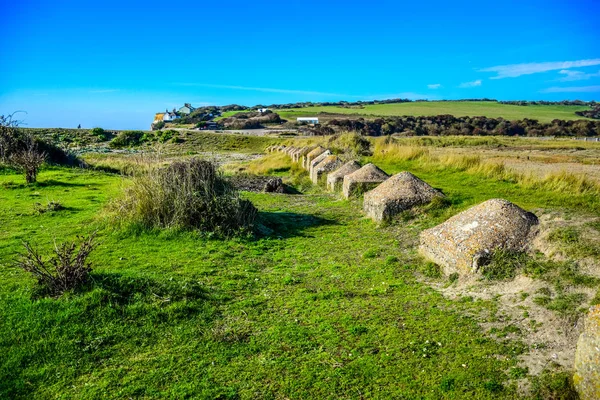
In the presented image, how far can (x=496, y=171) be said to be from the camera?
54.9 ft

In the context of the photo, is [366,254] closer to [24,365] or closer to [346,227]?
[346,227]

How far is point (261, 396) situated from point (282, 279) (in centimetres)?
344

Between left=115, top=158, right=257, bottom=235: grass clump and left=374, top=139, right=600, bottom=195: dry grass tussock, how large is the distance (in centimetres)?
933

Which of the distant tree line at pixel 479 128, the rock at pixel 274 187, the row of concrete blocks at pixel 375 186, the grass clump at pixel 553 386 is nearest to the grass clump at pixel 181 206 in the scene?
the row of concrete blocks at pixel 375 186

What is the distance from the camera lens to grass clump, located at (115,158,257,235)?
10.8 m

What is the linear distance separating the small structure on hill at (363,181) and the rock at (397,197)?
6.88ft

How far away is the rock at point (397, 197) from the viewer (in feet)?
37.8

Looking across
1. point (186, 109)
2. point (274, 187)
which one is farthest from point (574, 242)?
point (186, 109)

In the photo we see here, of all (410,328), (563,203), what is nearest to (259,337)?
(410,328)

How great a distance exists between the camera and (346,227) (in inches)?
465

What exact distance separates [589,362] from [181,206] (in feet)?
29.3

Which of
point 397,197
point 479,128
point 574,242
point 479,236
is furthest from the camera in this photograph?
point 479,128

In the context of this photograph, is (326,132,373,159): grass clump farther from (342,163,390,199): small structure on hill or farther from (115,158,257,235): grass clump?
(115,158,257,235): grass clump

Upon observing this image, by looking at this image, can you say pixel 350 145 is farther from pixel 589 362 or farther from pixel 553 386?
pixel 589 362
